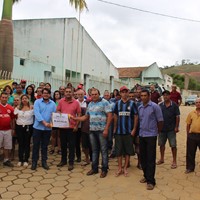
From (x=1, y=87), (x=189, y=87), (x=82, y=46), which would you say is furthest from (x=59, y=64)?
(x=189, y=87)

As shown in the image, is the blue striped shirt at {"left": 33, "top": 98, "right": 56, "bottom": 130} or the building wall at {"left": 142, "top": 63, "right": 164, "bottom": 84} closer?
the blue striped shirt at {"left": 33, "top": 98, "right": 56, "bottom": 130}

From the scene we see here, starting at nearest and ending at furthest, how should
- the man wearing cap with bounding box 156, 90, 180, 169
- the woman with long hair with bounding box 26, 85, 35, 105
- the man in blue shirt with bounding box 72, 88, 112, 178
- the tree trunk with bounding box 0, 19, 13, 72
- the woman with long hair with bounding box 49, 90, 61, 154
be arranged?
the man in blue shirt with bounding box 72, 88, 112, 178 → the man wearing cap with bounding box 156, 90, 180, 169 → the woman with long hair with bounding box 26, 85, 35, 105 → the woman with long hair with bounding box 49, 90, 61, 154 → the tree trunk with bounding box 0, 19, 13, 72

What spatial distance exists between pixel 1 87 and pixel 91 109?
340 cm

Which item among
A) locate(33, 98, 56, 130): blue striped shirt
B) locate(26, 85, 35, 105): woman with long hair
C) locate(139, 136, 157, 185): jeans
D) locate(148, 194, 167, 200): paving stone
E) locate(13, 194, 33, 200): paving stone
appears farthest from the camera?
locate(26, 85, 35, 105): woman with long hair

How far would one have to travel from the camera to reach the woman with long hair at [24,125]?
19.0 ft

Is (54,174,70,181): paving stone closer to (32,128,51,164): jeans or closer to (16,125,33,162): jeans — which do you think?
(32,128,51,164): jeans

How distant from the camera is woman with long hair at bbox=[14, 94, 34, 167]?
579cm

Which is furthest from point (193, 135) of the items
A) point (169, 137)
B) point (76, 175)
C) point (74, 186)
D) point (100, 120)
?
point (74, 186)

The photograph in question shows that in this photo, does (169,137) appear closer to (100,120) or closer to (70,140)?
(100,120)

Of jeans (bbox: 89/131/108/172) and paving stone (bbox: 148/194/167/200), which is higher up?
jeans (bbox: 89/131/108/172)

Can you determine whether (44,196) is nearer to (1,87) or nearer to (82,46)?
(1,87)

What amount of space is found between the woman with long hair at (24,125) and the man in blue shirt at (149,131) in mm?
2437

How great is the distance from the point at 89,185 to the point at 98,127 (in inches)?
44.0

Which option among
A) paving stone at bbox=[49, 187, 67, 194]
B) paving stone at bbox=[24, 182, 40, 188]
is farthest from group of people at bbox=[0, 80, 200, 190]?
paving stone at bbox=[49, 187, 67, 194]
